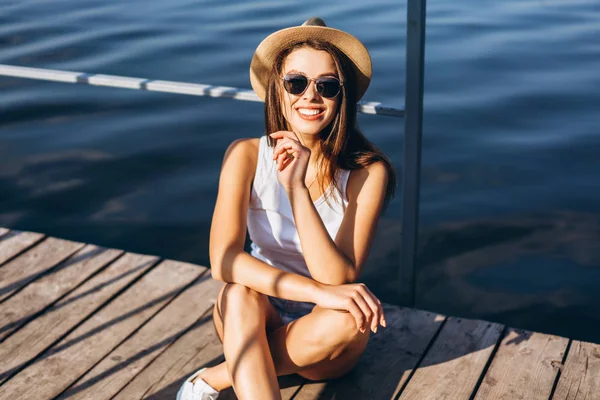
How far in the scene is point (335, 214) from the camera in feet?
8.13

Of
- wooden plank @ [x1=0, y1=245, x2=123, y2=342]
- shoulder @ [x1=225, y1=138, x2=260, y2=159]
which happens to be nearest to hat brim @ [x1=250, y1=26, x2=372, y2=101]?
shoulder @ [x1=225, y1=138, x2=260, y2=159]

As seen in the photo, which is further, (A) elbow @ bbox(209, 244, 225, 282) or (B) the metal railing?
(B) the metal railing

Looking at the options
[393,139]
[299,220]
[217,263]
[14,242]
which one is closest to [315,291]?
[299,220]

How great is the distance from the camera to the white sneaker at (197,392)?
2.34 meters

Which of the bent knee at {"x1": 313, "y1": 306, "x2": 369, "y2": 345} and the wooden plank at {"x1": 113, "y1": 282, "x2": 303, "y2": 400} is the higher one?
the bent knee at {"x1": 313, "y1": 306, "x2": 369, "y2": 345}

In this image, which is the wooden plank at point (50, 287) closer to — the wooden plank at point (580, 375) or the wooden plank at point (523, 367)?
the wooden plank at point (523, 367)

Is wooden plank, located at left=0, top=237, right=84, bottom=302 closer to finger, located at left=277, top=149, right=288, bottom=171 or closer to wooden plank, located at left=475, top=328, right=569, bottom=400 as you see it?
→ finger, located at left=277, top=149, right=288, bottom=171

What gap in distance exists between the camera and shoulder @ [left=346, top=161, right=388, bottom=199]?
241 cm

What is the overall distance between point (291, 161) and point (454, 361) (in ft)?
2.85

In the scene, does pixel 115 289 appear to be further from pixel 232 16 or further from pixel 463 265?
pixel 232 16

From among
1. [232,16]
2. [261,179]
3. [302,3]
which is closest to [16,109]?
[232,16]

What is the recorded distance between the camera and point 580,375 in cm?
250

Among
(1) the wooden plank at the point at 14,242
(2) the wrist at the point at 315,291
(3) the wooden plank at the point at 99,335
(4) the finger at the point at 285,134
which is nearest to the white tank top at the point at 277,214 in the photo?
(4) the finger at the point at 285,134

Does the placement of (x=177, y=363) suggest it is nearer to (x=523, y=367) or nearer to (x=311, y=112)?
(x=311, y=112)
